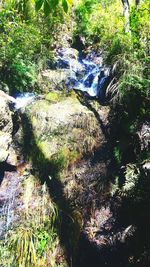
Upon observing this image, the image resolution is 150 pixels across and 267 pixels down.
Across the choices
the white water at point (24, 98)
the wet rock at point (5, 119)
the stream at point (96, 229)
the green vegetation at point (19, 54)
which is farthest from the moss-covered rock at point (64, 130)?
the green vegetation at point (19, 54)

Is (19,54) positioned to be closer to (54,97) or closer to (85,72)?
(54,97)

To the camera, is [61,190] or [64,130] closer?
[61,190]

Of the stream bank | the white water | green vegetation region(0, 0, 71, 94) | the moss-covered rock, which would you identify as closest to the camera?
the stream bank

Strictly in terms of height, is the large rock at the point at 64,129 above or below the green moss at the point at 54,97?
below

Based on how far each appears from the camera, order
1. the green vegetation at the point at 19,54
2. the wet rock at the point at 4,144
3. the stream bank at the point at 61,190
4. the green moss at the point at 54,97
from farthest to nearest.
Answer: the green vegetation at the point at 19,54
the green moss at the point at 54,97
the wet rock at the point at 4,144
the stream bank at the point at 61,190

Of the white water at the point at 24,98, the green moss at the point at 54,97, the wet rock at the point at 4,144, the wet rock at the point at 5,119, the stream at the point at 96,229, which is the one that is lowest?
the stream at the point at 96,229

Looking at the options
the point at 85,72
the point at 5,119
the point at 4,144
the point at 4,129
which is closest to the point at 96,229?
the point at 4,144

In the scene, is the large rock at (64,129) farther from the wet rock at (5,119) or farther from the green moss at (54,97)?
the wet rock at (5,119)

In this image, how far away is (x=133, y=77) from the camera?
7.54 meters

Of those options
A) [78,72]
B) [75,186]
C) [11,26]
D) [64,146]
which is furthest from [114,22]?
[75,186]

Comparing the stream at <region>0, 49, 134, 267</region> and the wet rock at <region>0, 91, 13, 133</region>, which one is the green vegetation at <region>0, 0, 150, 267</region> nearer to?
the stream at <region>0, 49, 134, 267</region>

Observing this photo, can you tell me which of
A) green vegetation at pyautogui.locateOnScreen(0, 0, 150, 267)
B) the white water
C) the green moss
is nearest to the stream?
green vegetation at pyautogui.locateOnScreen(0, 0, 150, 267)

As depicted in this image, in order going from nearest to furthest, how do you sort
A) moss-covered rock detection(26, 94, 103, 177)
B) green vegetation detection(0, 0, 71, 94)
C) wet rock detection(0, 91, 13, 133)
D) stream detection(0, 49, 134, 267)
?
stream detection(0, 49, 134, 267) < moss-covered rock detection(26, 94, 103, 177) < wet rock detection(0, 91, 13, 133) < green vegetation detection(0, 0, 71, 94)

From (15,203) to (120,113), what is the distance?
3.08 m
